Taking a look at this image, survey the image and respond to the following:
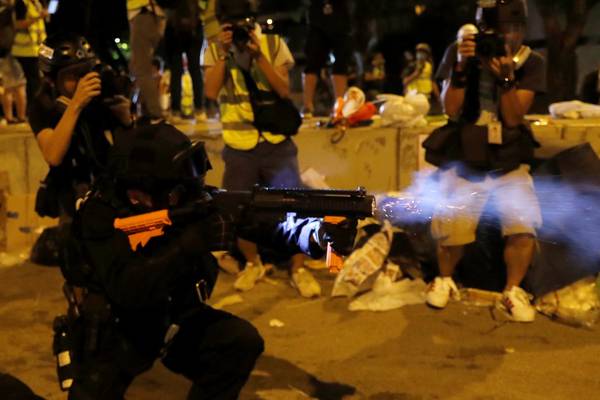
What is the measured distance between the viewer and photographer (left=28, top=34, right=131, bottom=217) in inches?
176

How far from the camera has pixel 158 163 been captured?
9.77 feet

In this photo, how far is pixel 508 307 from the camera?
5.28 m

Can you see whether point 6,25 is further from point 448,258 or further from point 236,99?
point 448,258

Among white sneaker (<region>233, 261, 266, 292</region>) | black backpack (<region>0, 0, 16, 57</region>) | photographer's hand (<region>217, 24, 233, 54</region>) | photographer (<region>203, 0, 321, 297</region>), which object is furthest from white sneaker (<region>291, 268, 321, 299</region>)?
black backpack (<region>0, 0, 16, 57</region>)

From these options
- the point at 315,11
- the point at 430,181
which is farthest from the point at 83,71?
the point at 315,11

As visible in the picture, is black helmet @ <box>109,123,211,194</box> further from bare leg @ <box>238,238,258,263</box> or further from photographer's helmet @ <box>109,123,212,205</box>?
bare leg @ <box>238,238,258,263</box>

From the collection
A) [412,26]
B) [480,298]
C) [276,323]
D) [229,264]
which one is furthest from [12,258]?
[412,26]

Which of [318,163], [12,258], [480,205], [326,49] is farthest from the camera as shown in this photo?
[326,49]

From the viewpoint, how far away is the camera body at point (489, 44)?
489 centimetres

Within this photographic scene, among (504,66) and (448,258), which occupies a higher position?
(504,66)

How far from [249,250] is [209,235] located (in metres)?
3.16

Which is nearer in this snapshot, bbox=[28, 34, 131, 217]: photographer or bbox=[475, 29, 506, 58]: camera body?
bbox=[28, 34, 131, 217]: photographer

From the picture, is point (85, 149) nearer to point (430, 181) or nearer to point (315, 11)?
point (430, 181)

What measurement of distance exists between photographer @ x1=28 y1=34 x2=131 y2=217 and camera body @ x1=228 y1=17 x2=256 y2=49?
3.10ft
